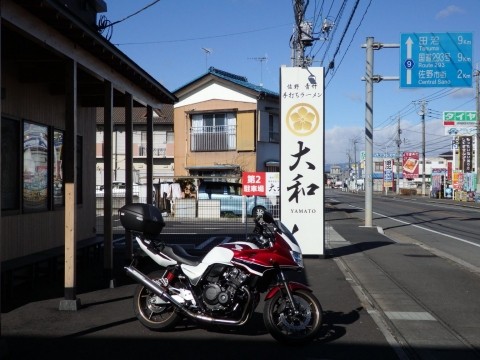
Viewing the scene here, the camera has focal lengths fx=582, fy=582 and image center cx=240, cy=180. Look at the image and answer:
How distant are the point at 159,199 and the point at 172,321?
19.6 m

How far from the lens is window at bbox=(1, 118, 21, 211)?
9.60m

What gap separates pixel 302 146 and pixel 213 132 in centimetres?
2265

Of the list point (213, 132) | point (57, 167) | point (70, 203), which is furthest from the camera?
point (213, 132)

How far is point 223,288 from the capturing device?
646 cm

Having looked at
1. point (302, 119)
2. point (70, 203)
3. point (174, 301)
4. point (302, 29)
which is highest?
point (302, 29)

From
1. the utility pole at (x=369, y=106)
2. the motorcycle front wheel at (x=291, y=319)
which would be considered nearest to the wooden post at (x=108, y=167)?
the motorcycle front wheel at (x=291, y=319)

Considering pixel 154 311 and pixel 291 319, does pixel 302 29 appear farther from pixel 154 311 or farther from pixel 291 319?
pixel 291 319

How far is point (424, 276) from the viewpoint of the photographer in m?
11.4

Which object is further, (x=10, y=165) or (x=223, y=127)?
(x=223, y=127)

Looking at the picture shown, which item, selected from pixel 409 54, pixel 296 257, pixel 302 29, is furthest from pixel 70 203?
pixel 409 54

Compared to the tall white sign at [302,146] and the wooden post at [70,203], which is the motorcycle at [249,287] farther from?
the tall white sign at [302,146]

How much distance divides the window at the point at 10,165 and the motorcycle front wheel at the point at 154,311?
3.79 m

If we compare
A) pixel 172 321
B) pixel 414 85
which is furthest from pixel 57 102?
pixel 414 85

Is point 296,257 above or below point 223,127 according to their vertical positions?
below
